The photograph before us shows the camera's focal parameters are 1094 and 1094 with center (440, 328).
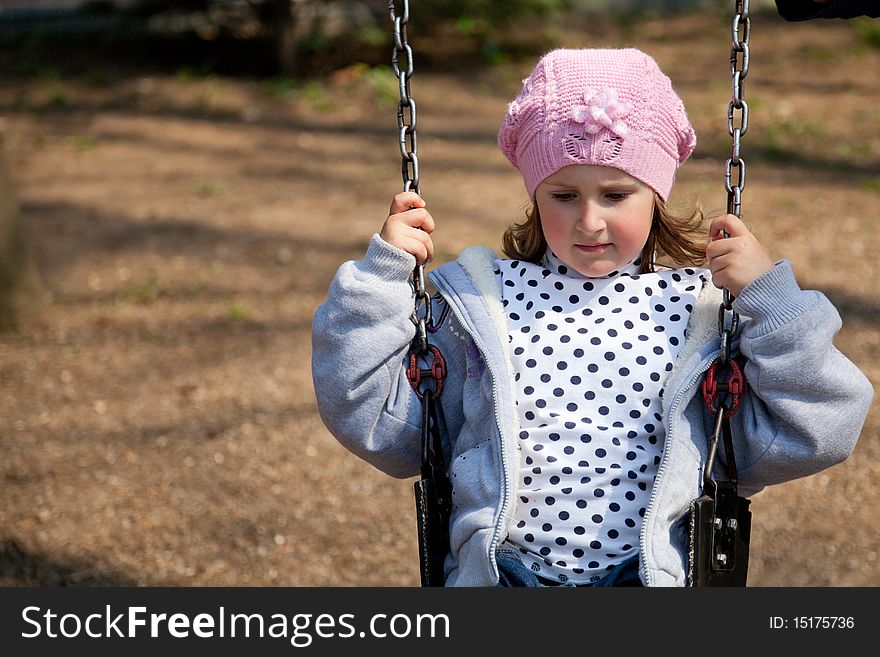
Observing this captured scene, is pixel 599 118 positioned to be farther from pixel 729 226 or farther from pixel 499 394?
pixel 499 394

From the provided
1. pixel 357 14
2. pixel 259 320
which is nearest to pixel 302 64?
pixel 357 14

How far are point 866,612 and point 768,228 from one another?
4.28 meters

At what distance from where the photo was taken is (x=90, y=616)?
Result: 2.56 m

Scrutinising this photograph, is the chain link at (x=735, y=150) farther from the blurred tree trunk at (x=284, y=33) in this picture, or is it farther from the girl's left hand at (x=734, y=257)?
the blurred tree trunk at (x=284, y=33)

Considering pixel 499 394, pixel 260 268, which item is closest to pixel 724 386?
pixel 499 394

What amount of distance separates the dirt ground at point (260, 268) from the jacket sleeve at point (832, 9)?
1972 millimetres

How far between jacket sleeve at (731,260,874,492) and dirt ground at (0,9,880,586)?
1.64m

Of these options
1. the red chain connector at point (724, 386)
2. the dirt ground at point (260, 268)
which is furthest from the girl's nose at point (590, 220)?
the dirt ground at point (260, 268)

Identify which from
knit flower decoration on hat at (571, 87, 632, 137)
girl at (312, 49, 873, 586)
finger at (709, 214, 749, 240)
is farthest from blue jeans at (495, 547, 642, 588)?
knit flower decoration on hat at (571, 87, 632, 137)

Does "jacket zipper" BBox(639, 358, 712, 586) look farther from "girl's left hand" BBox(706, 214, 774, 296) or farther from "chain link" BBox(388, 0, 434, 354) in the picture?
"chain link" BBox(388, 0, 434, 354)

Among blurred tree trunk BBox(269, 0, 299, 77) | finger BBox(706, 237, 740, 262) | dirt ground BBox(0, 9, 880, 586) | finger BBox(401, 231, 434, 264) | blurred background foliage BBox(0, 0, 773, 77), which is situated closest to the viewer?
finger BBox(706, 237, 740, 262)

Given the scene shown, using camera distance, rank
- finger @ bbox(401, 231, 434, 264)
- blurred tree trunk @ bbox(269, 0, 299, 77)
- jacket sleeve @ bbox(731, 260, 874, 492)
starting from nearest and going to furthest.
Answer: jacket sleeve @ bbox(731, 260, 874, 492) < finger @ bbox(401, 231, 434, 264) < blurred tree trunk @ bbox(269, 0, 299, 77)

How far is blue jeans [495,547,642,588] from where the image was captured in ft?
7.27

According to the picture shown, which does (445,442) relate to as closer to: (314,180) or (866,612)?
(866,612)
